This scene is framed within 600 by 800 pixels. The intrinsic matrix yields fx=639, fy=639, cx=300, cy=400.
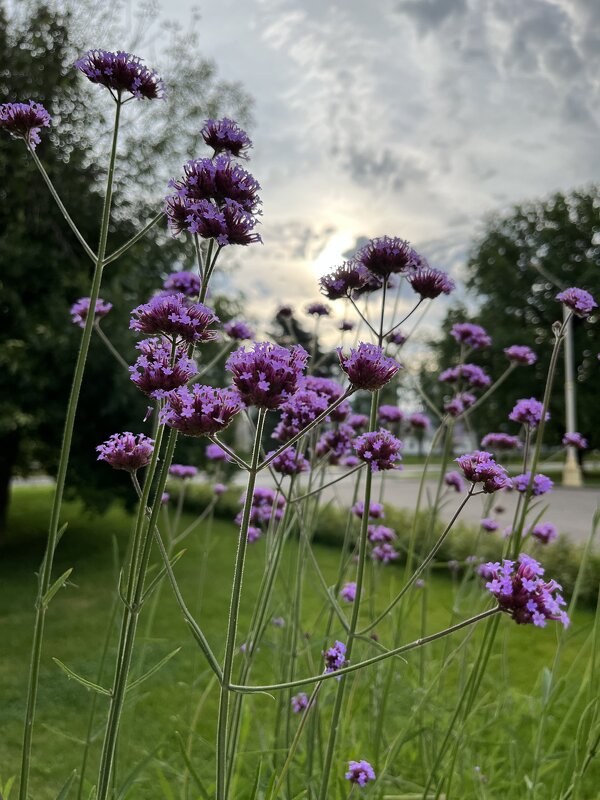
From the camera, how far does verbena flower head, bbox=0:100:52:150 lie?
141cm

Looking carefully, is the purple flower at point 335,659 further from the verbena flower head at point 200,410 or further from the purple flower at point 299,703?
the purple flower at point 299,703

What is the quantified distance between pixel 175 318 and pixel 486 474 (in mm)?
696

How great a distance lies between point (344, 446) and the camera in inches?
81.4

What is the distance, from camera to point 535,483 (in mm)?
2240

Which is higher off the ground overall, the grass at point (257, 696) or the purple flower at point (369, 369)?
the purple flower at point (369, 369)

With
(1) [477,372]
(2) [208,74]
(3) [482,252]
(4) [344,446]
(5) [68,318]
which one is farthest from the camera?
(3) [482,252]

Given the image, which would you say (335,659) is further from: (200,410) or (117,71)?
(117,71)

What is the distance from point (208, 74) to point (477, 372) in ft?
27.3

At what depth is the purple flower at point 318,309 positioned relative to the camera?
269cm

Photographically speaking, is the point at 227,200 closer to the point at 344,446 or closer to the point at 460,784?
the point at 344,446

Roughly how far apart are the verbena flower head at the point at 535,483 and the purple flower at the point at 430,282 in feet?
2.25

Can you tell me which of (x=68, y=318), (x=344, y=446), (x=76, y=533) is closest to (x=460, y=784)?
(x=344, y=446)

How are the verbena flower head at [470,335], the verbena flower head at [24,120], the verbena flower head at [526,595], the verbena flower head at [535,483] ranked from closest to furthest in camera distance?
1. the verbena flower head at [526,595]
2. the verbena flower head at [24,120]
3. the verbena flower head at [535,483]
4. the verbena flower head at [470,335]

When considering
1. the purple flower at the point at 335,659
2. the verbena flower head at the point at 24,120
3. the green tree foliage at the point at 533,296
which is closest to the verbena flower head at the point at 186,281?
the verbena flower head at the point at 24,120
